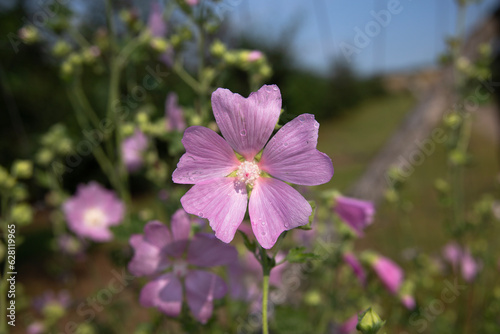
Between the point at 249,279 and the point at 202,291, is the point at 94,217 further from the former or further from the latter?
the point at 202,291

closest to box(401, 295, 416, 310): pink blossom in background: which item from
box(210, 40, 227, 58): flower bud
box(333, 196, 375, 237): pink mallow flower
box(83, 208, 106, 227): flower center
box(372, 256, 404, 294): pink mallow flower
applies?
box(372, 256, 404, 294): pink mallow flower

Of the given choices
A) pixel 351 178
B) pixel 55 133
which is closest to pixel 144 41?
pixel 55 133

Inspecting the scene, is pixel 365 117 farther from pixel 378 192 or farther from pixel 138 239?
pixel 138 239

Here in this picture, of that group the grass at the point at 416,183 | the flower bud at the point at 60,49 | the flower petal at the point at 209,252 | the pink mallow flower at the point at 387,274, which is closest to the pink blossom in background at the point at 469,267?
the grass at the point at 416,183

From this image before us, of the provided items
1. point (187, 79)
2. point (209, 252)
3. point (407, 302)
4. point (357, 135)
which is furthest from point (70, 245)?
point (357, 135)

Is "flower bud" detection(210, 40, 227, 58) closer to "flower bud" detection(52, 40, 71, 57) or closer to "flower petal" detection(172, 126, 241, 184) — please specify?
"flower petal" detection(172, 126, 241, 184)

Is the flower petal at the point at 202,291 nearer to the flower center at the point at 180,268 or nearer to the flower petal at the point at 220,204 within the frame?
the flower center at the point at 180,268
